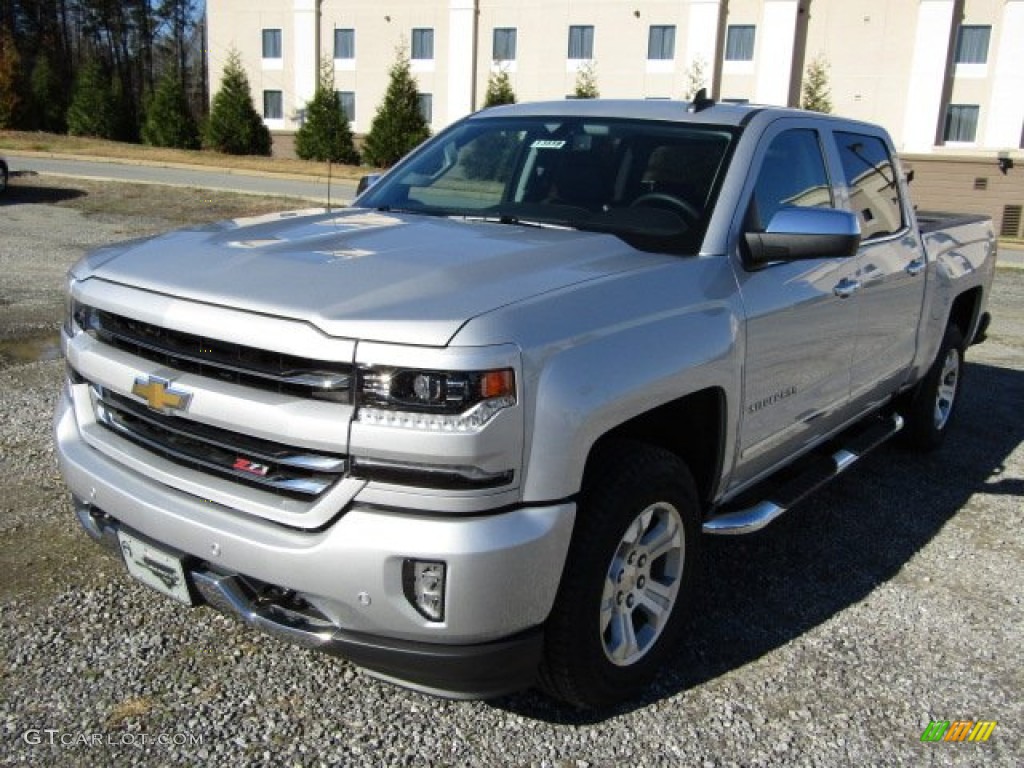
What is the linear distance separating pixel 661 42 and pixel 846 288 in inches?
1699

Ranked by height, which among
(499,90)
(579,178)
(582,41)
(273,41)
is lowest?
(579,178)

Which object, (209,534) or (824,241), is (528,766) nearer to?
(209,534)

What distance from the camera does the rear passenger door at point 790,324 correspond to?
3.42 m

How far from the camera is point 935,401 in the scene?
577cm

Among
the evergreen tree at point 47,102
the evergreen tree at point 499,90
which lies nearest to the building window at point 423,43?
the evergreen tree at point 499,90

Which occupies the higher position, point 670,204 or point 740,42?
point 740,42

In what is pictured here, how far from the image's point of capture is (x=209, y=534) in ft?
8.51

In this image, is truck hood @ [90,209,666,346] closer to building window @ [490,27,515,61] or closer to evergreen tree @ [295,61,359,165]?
evergreen tree @ [295,61,359,165]

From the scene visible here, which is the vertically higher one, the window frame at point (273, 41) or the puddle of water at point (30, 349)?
the window frame at point (273, 41)

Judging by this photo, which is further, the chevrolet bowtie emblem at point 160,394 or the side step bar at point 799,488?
the side step bar at point 799,488

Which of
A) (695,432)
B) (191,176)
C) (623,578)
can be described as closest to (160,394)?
(623,578)

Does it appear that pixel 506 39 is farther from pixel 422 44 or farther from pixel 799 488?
pixel 799 488

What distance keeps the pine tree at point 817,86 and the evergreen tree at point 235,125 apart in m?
23.8

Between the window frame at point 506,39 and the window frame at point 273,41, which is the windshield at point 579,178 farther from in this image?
the window frame at point 273,41
